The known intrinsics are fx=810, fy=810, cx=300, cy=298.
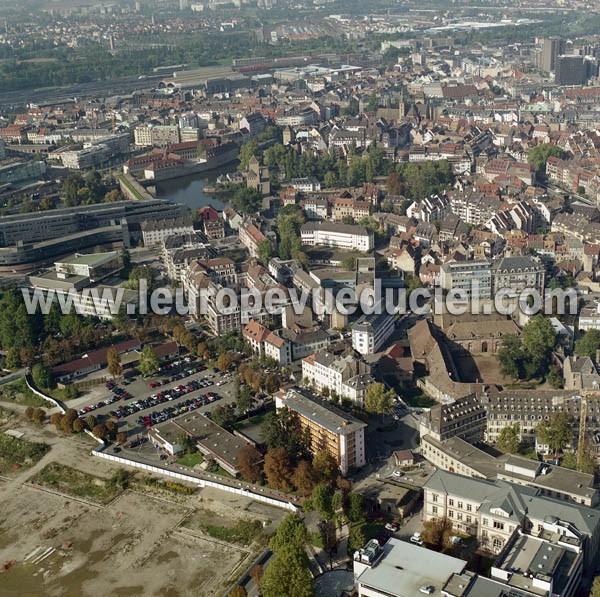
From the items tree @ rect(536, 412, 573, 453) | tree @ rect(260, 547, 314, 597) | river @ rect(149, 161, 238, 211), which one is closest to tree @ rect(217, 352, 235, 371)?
tree @ rect(536, 412, 573, 453)

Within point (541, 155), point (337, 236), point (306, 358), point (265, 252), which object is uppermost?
point (541, 155)

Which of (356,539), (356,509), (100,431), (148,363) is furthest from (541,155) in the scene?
(356,539)

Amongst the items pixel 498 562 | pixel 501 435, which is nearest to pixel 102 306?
pixel 501 435

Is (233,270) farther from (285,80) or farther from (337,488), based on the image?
(285,80)

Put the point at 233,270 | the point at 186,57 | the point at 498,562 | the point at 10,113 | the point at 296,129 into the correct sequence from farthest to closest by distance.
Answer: the point at 186,57, the point at 10,113, the point at 296,129, the point at 233,270, the point at 498,562

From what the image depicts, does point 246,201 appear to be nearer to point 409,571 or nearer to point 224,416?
point 224,416

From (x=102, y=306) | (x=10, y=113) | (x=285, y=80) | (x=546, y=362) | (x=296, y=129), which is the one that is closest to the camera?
(x=546, y=362)

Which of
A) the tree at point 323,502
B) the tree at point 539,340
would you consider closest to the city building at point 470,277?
the tree at point 539,340

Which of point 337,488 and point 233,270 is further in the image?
point 233,270
